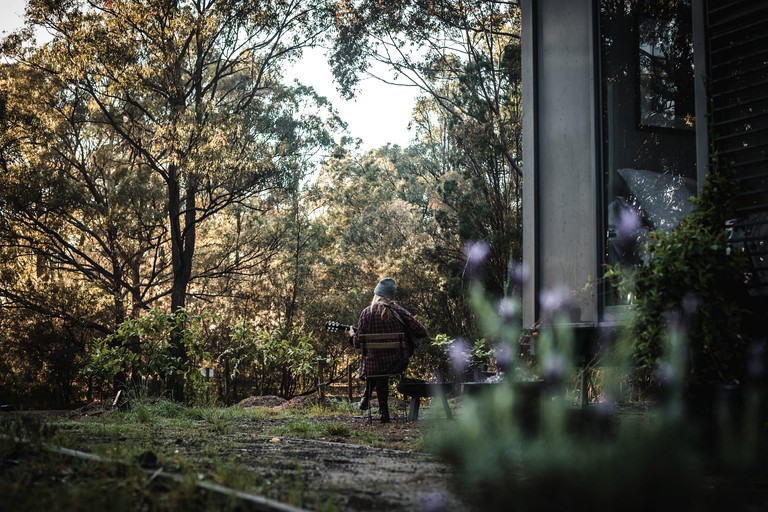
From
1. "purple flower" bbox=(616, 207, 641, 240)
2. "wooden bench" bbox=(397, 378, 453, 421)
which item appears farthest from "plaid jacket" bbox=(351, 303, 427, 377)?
"purple flower" bbox=(616, 207, 641, 240)

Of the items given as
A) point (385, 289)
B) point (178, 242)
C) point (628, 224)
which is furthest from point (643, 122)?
point (178, 242)

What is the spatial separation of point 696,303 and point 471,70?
53.4 ft

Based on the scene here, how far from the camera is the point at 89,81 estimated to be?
20406 millimetres

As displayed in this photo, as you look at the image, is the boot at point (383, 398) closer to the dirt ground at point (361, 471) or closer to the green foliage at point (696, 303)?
the dirt ground at point (361, 471)

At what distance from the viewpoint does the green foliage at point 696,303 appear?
14.3 feet

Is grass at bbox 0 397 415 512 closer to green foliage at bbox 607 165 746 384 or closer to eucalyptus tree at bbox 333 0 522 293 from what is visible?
green foliage at bbox 607 165 746 384

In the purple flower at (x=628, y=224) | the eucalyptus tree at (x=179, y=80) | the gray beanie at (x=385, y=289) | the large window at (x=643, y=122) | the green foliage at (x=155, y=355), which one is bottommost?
the green foliage at (x=155, y=355)

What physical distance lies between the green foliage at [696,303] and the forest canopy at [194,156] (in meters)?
9.24

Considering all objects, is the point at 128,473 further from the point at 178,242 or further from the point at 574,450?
the point at 178,242

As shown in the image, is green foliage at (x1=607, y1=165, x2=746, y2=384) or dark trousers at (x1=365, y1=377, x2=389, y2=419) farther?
dark trousers at (x1=365, y1=377, x2=389, y2=419)

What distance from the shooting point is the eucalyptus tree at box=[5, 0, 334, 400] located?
18.1 m

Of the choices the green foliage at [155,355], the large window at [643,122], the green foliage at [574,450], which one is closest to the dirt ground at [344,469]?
the green foliage at [574,450]

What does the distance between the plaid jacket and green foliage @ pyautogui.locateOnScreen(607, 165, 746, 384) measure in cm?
471

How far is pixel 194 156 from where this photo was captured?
17.9m
